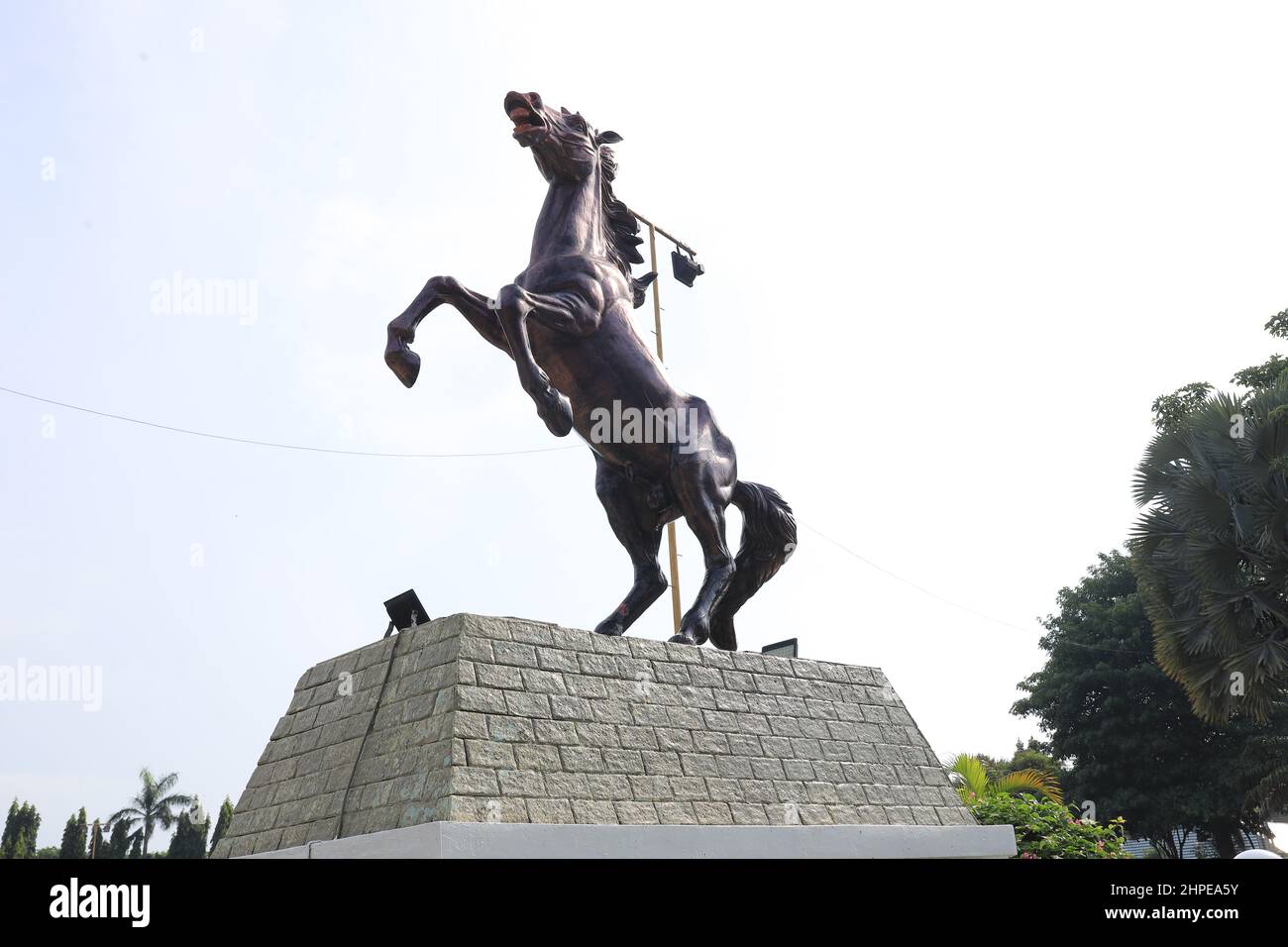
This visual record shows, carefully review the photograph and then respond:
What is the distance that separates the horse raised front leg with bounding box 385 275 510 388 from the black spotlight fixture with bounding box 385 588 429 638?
1.21 meters

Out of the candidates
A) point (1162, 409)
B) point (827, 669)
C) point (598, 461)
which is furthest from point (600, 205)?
point (1162, 409)

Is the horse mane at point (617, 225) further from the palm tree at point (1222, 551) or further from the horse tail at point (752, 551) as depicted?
the palm tree at point (1222, 551)

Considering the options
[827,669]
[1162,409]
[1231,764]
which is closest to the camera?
[827,669]

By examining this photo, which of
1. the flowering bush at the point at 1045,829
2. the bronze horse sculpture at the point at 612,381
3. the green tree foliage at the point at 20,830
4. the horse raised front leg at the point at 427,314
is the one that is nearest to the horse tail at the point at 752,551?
the bronze horse sculpture at the point at 612,381

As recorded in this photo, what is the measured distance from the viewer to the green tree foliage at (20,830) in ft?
97.3

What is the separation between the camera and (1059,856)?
1082 cm

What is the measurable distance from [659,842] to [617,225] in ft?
13.3

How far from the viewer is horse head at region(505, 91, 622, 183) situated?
743cm

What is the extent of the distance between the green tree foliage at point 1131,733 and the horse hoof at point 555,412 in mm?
18706

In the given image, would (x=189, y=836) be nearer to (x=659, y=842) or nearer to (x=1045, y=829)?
(x=1045, y=829)

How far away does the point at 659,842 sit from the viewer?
597 centimetres

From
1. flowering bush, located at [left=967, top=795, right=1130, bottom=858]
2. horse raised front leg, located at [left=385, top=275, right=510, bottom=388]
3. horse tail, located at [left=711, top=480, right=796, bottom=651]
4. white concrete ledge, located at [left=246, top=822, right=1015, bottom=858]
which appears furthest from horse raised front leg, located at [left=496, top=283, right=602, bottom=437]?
flowering bush, located at [left=967, top=795, right=1130, bottom=858]
